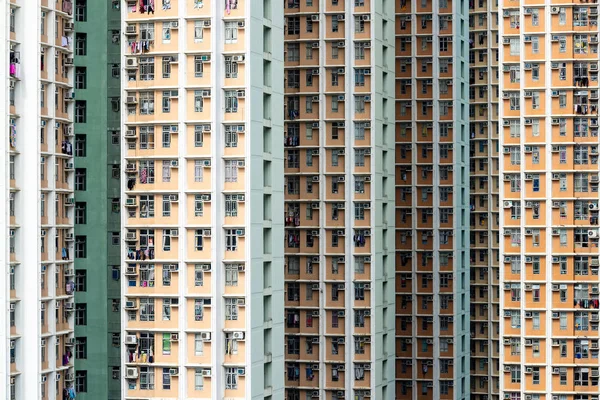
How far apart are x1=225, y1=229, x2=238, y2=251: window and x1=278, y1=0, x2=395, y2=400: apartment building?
1928cm

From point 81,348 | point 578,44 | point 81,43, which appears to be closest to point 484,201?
point 81,43

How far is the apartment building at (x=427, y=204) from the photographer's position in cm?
11112

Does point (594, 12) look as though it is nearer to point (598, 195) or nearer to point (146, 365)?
point (598, 195)

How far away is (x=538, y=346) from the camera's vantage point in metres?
81.4

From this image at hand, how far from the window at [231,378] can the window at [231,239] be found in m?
5.99

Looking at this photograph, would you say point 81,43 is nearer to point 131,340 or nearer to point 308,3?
point 308,3

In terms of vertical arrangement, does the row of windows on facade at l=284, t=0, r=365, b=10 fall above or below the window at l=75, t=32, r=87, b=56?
above

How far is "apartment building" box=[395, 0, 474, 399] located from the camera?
111125 mm

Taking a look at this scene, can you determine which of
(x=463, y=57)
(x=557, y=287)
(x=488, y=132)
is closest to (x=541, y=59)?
(x=557, y=287)

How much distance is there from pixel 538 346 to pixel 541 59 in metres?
15.4

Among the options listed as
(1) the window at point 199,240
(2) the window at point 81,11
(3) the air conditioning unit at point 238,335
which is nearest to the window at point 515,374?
(3) the air conditioning unit at point 238,335

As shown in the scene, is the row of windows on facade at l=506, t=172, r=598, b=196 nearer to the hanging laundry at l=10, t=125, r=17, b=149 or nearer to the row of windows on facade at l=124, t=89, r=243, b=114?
the row of windows on facade at l=124, t=89, r=243, b=114

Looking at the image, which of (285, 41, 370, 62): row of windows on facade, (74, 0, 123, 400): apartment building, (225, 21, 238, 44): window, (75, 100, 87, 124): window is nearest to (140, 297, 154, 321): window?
(225, 21, 238, 44): window

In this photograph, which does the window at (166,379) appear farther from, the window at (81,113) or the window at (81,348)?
the window at (81,113)
